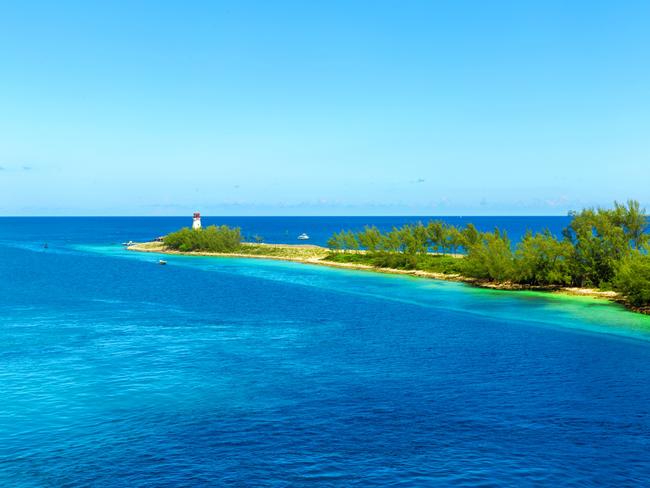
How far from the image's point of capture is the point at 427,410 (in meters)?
44.6

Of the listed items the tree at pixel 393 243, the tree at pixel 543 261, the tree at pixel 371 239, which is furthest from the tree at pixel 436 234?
the tree at pixel 543 261

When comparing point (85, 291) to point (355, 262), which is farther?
point (355, 262)

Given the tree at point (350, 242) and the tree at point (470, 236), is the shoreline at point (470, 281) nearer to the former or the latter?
the tree at point (350, 242)

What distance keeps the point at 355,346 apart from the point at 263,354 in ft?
36.5

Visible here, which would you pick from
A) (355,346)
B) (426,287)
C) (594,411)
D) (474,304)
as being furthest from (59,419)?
(426,287)

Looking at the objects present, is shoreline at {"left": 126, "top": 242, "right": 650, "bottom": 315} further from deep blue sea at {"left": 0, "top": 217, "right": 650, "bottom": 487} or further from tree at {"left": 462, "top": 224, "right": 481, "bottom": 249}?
tree at {"left": 462, "top": 224, "right": 481, "bottom": 249}

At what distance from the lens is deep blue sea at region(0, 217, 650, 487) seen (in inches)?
1384

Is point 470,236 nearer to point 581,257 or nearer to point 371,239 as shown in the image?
point 371,239

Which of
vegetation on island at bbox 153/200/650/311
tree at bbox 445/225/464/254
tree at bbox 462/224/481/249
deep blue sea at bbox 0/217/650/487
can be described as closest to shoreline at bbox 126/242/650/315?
vegetation on island at bbox 153/200/650/311

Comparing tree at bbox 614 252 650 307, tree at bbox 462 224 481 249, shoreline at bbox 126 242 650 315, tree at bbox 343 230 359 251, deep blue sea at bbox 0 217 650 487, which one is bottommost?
deep blue sea at bbox 0 217 650 487

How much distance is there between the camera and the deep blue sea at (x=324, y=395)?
115 feet

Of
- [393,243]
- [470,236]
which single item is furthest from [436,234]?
[393,243]

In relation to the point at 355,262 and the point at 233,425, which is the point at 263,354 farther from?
the point at 355,262

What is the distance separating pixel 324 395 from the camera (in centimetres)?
4844
